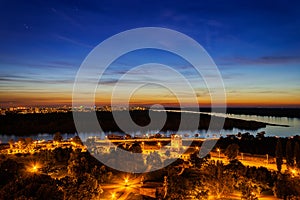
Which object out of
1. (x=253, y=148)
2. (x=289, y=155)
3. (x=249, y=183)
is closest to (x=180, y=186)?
(x=249, y=183)

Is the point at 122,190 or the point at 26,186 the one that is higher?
the point at 26,186

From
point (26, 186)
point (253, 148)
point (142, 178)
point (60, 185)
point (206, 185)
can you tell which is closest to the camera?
point (26, 186)

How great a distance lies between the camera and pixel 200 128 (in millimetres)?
32781

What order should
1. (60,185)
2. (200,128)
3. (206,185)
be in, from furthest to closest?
(200,128), (206,185), (60,185)

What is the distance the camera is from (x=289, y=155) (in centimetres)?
1002

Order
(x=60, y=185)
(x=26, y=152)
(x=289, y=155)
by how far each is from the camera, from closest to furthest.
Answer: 1. (x=60, y=185)
2. (x=289, y=155)
3. (x=26, y=152)

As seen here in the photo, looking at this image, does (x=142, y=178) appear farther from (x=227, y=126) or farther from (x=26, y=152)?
(x=227, y=126)

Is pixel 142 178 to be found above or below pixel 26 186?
below

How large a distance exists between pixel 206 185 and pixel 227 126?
27.9 metres

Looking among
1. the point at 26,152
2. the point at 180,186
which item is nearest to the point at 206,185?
the point at 180,186

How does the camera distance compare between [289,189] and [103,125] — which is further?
[103,125]

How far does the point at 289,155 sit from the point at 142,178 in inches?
207

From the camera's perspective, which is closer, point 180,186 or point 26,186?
point 26,186

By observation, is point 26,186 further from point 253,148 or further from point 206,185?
point 253,148
